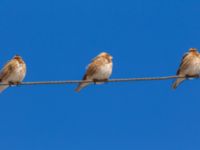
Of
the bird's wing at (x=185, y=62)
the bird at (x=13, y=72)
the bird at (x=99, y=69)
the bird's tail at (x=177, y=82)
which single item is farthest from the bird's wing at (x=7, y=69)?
the bird's wing at (x=185, y=62)

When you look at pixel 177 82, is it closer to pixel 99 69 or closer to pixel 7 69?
pixel 99 69

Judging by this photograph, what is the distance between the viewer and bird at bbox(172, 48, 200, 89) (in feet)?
78.3

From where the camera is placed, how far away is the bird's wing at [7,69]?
22.8 metres

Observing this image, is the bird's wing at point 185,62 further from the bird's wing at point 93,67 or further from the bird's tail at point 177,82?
the bird's wing at point 93,67

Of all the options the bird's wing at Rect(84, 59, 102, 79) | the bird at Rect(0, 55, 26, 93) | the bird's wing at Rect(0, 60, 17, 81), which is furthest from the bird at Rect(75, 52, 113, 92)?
the bird's wing at Rect(0, 60, 17, 81)

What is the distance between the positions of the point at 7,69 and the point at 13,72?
306 millimetres

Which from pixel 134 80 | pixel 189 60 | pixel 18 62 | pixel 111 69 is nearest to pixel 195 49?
pixel 189 60

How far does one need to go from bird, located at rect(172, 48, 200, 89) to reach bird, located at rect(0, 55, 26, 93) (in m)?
3.83

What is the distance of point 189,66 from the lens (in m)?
24.0

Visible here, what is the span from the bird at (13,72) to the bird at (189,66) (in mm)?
3834

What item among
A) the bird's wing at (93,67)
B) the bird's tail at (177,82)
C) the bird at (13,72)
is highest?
the bird's tail at (177,82)

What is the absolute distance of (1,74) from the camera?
2295cm

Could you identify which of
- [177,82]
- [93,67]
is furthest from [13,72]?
[177,82]

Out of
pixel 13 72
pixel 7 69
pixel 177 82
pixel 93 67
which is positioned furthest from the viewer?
pixel 177 82
